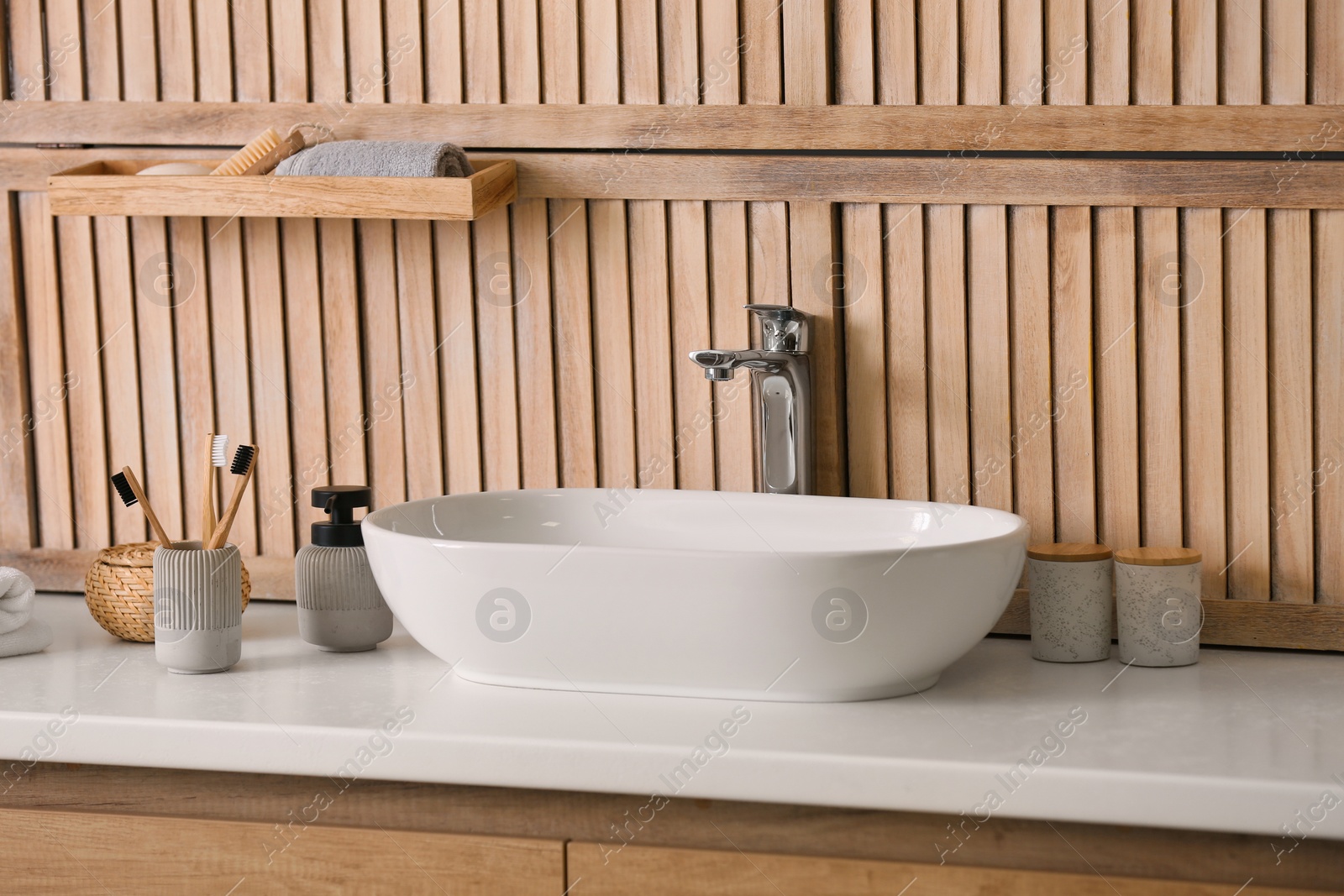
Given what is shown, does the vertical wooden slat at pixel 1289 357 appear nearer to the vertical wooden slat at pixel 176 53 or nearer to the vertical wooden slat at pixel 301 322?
the vertical wooden slat at pixel 301 322

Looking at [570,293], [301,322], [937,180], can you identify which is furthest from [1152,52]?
[301,322]

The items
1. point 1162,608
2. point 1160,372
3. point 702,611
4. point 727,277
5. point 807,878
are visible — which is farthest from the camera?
point 727,277

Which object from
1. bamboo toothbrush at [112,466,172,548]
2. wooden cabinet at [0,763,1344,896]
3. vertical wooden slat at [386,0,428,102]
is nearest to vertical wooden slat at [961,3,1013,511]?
wooden cabinet at [0,763,1344,896]

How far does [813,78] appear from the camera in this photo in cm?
148

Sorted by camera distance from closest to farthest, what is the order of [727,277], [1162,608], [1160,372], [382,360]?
[1162,608] → [1160,372] → [727,277] → [382,360]

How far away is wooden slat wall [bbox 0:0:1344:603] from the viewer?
1398 millimetres

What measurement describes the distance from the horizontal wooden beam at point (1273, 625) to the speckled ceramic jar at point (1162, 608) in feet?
0.20

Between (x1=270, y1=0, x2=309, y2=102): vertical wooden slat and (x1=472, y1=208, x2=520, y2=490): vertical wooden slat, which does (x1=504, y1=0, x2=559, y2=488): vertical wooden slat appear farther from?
(x1=270, y1=0, x2=309, y2=102): vertical wooden slat

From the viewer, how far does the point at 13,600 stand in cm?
143

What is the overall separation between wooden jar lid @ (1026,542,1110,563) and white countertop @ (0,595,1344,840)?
107mm

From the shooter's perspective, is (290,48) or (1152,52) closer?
(1152,52)

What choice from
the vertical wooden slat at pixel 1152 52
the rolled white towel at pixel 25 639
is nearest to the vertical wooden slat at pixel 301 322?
the rolled white towel at pixel 25 639

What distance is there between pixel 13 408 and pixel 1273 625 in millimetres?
1504

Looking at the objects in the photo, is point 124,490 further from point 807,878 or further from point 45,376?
point 807,878
